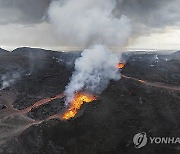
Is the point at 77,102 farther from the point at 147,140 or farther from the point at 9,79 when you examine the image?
the point at 9,79

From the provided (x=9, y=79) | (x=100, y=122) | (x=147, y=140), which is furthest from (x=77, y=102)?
(x=9, y=79)

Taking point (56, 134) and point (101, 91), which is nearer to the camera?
point (56, 134)

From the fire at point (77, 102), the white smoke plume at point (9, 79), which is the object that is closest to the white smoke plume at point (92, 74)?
the fire at point (77, 102)

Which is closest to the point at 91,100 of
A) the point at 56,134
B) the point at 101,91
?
the point at 101,91

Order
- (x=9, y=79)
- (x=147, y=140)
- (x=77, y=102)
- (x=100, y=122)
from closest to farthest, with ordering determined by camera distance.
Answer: (x=147, y=140)
(x=100, y=122)
(x=77, y=102)
(x=9, y=79)

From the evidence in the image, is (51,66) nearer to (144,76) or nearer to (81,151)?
(144,76)

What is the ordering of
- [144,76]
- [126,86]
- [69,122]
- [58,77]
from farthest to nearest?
[58,77], [144,76], [126,86], [69,122]

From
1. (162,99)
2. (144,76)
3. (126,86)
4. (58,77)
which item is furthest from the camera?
(58,77)
